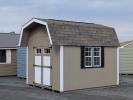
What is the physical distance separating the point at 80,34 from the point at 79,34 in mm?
63

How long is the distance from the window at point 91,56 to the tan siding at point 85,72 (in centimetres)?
29

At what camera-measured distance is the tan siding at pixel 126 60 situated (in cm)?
2605

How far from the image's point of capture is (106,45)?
704 inches

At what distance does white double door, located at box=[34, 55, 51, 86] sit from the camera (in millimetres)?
17250

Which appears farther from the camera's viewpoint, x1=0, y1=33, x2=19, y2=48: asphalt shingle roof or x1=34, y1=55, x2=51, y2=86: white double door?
x1=0, y1=33, x2=19, y2=48: asphalt shingle roof

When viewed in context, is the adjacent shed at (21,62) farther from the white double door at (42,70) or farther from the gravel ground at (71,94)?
the gravel ground at (71,94)

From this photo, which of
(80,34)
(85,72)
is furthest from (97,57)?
(80,34)

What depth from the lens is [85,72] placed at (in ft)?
56.2

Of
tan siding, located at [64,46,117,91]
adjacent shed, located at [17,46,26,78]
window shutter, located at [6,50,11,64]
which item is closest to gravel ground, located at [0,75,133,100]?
tan siding, located at [64,46,117,91]

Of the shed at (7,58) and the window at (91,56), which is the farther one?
the shed at (7,58)

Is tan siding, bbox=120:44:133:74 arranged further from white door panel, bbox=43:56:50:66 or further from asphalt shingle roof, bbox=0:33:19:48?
white door panel, bbox=43:56:50:66

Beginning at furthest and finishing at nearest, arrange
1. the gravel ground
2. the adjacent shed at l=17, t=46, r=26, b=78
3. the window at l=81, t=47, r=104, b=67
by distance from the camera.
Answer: the adjacent shed at l=17, t=46, r=26, b=78
the window at l=81, t=47, r=104, b=67
the gravel ground

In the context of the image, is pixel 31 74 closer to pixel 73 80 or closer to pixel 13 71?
pixel 73 80

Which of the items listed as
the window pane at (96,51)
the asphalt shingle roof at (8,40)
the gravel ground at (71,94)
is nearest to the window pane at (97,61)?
the window pane at (96,51)
